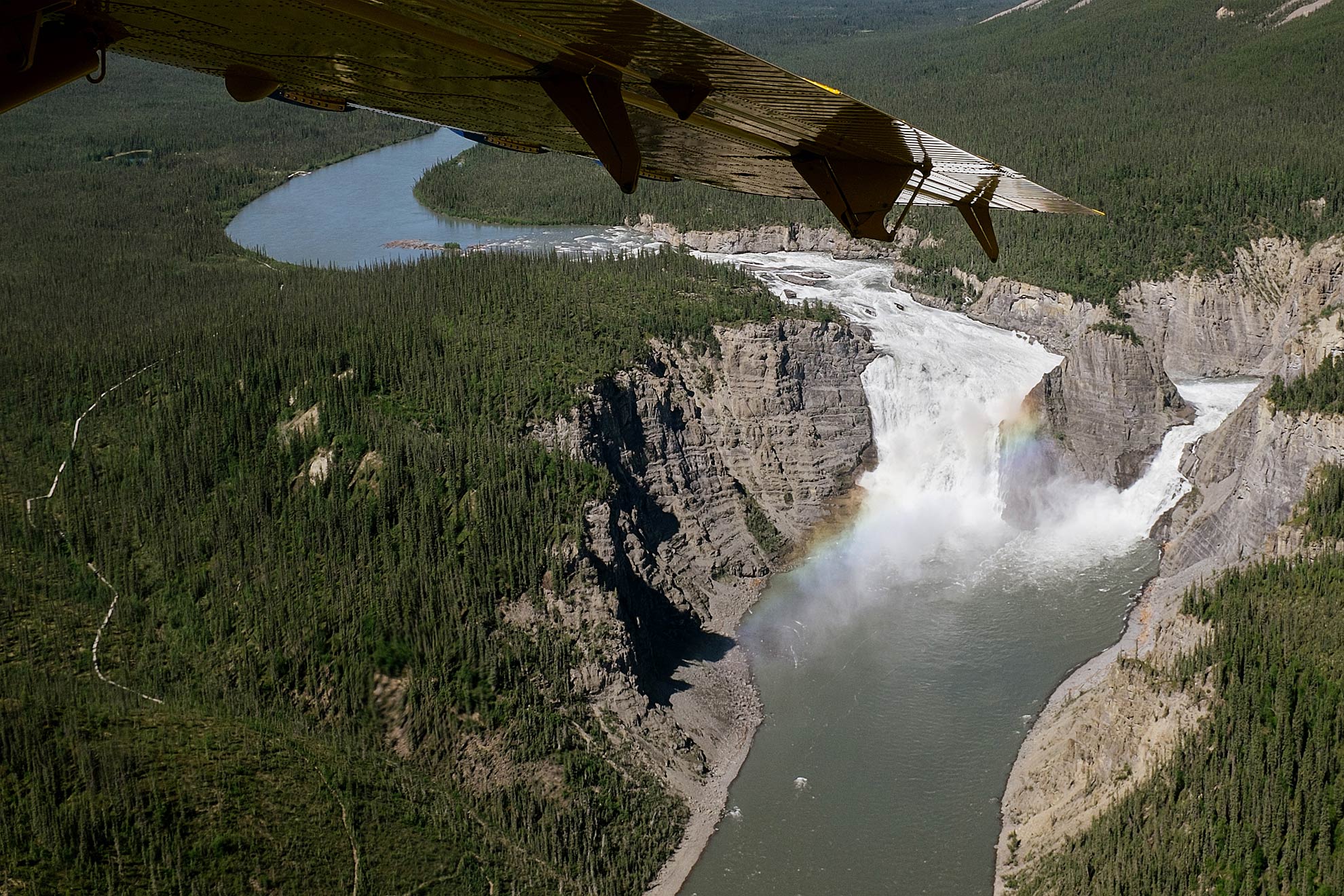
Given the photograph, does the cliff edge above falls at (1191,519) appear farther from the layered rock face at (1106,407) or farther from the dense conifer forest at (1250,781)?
the layered rock face at (1106,407)

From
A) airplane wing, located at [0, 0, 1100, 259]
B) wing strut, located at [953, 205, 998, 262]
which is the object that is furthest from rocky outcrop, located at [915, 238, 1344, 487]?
airplane wing, located at [0, 0, 1100, 259]

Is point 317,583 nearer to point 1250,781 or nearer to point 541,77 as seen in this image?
point 1250,781

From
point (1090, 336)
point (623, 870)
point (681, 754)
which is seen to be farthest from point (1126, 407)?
point (623, 870)

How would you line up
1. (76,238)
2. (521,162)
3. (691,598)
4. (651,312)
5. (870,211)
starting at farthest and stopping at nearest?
(521,162)
(76,238)
(651,312)
(691,598)
(870,211)

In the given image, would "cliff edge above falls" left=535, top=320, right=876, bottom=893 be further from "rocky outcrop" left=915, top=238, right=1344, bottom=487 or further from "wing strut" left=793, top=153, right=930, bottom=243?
"wing strut" left=793, top=153, right=930, bottom=243

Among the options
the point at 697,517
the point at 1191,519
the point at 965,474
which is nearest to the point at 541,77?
the point at 697,517

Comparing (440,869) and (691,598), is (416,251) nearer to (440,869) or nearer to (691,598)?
(691,598)

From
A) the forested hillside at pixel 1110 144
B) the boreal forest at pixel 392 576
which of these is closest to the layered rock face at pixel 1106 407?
the forested hillside at pixel 1110 144
